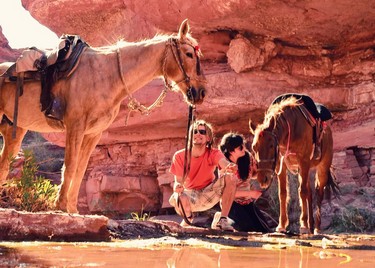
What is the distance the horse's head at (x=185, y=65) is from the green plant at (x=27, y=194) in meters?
3.22

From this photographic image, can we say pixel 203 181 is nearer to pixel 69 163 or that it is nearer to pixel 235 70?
pixel 69 163

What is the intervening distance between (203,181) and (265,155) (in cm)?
113

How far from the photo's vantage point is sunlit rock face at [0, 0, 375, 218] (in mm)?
13797

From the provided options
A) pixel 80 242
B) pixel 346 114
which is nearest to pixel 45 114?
pixel 80 242

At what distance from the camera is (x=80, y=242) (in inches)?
206

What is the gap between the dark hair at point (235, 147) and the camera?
328 inches

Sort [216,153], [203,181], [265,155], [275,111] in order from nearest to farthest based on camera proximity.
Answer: [216,153]
[203,181]
[265,155]
[275,111]

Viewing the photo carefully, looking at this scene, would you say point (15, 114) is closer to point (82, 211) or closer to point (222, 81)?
point (222, 81)

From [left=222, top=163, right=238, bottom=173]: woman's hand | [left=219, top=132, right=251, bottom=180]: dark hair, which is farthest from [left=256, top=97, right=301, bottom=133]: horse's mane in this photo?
[left=222, top=163, right=238, bottom=173]: woman's hand

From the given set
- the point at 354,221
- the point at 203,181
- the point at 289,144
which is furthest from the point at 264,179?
the point at 354,221

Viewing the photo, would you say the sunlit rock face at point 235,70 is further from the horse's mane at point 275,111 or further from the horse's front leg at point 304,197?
the horse's front leg at point 304,197

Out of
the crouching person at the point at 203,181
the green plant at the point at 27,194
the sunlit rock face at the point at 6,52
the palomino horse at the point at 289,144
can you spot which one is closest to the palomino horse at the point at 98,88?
the crouching person at the point at 203,181

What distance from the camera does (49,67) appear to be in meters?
7.09

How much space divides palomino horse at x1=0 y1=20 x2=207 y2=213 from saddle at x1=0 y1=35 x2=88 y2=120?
0.29ft
